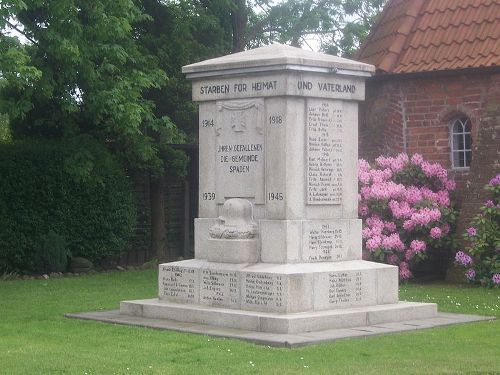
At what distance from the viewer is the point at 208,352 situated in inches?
435

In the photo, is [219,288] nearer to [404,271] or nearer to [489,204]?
[404,271]

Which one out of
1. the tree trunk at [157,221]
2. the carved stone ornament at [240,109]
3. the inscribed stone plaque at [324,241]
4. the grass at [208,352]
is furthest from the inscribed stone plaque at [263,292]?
the tree trunk at [157,221]

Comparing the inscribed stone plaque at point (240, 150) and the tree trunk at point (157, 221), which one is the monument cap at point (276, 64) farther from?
the tree trunk at point (157, 221)

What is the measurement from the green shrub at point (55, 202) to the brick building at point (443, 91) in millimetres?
5551

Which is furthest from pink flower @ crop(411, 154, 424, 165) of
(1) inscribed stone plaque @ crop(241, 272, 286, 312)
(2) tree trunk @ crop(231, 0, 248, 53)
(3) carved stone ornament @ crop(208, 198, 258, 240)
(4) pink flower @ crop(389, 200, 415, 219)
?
(1) inscribed stone plaque @ crop(241, 272, 286, 312)

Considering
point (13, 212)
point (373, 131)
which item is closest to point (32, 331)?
point (13, 212)

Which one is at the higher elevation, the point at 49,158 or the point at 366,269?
the point at 49,158

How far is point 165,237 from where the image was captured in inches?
1006

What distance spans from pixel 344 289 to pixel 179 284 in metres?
2.18

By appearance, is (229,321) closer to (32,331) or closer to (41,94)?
(32,331)

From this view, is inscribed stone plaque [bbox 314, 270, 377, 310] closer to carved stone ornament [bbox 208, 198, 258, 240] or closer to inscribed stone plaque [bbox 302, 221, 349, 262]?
inscribed stone plaque [bbox 302, 221, 349, 262]

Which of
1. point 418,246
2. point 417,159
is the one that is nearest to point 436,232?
point 418,246

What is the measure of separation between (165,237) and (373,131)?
6.10 m

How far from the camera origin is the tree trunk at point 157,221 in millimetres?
25109
